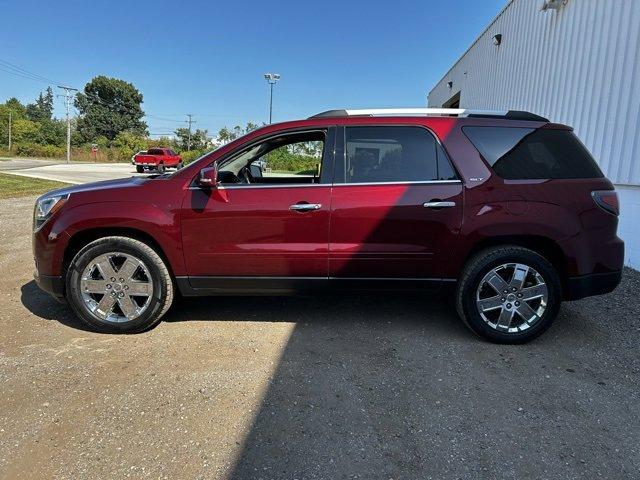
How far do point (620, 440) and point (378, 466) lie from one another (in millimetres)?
1437

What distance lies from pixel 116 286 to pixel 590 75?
7417mm

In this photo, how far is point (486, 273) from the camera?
3.76m

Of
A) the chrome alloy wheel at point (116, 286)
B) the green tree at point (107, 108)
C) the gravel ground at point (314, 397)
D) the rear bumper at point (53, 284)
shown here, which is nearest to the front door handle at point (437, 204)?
the gravel ground at point (314, 397)

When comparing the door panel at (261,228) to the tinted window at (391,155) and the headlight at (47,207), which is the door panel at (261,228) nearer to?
the tinted window at (391,155)

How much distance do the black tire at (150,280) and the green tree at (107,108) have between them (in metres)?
87.9

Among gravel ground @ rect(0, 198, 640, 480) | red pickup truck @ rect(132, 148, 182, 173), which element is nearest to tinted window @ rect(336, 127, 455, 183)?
gravel ground @ rect(0, 198, 640, 480)

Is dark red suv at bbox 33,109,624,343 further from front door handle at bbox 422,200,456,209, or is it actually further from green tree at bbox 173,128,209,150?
green tree at bbox 173,128,209,150

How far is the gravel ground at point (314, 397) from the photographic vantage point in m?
2.39

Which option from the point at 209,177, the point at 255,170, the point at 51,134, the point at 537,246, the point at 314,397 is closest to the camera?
the point at 314,397

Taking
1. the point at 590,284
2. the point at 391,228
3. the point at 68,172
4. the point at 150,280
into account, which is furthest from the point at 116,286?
the point at 68,172

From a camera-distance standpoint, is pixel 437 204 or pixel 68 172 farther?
pixel 68 172

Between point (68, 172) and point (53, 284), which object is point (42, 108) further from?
point (53, 284)

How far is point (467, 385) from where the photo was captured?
3.18m

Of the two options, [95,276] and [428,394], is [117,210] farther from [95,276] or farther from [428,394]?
[428,394]
